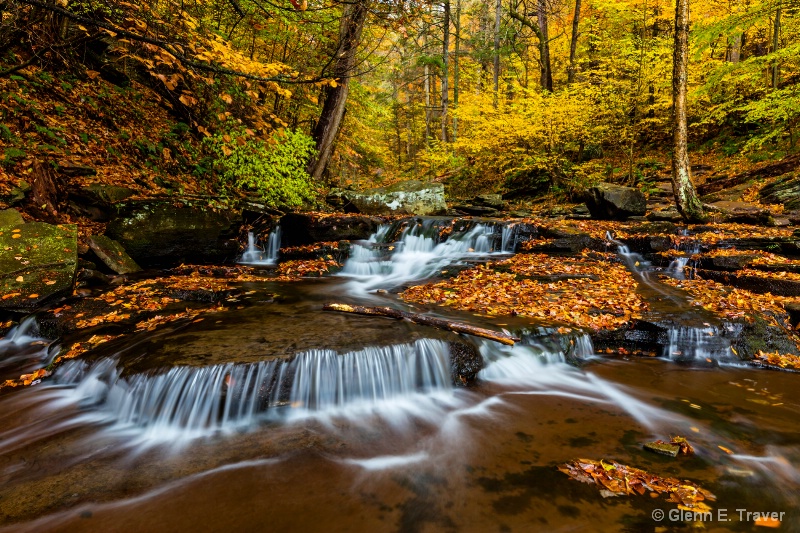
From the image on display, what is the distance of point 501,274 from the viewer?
791cm

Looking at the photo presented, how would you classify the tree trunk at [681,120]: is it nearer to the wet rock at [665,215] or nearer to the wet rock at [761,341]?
the wet rock at [665,215]

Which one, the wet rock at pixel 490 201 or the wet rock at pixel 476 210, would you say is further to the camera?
the wet rock at pixel 490 201

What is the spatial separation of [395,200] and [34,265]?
9487 millimetres

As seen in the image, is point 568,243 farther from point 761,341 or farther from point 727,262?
point 761,341

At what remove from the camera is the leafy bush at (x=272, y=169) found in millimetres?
10141

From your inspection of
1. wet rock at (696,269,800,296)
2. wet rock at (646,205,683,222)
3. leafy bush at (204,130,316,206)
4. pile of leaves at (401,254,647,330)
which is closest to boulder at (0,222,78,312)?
leafy bush at (204,130,316,206)

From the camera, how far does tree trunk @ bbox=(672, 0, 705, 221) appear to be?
29.0 ft

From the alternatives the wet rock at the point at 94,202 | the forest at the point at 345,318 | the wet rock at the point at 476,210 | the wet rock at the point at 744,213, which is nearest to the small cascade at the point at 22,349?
the forest at the point at 345,318

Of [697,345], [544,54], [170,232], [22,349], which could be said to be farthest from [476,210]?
[22,349]

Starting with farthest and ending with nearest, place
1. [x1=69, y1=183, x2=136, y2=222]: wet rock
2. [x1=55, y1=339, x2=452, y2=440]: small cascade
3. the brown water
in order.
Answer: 1. [x1=69, y1=183, x2=136, y2=222]: wet rock
2. [x1=55, y1=339, x2=452, y2=440]: small cascade
3. the brown water

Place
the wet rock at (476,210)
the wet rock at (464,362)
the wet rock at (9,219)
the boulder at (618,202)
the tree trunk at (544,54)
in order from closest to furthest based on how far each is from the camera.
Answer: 1. the wet rock at (464,362)
2. the wet rock at (9,219)
3. the boulder at (618,202)
4. the wet rock at (476,210)
5. the tree trunk at (544,54)

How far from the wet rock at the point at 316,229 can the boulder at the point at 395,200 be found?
2.44 m

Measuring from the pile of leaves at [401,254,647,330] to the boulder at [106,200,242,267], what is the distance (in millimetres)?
4874

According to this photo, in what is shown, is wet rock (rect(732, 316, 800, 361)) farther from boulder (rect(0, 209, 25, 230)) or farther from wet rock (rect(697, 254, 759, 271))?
boulder (rect(0, 209, 25, 230))
